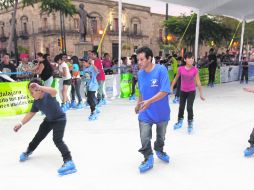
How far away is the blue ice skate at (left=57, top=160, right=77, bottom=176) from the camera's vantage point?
3.62 m

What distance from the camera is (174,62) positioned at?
10.5m

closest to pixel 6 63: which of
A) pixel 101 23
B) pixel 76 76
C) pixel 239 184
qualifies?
pixel 76 76

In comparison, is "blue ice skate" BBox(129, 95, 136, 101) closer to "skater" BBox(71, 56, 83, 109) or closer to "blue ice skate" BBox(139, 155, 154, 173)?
"skater" BBox(71, 56, 83, 109)

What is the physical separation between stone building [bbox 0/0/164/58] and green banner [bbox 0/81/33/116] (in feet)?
104

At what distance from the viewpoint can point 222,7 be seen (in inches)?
562

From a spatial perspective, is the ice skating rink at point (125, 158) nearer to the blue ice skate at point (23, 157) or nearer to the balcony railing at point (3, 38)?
the blue ice skate at point (23, 157)

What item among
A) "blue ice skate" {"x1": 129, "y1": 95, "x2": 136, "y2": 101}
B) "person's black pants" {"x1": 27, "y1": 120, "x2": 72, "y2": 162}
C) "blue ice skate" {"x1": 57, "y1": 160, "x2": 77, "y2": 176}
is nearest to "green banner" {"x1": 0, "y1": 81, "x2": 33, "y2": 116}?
"blue ice skate" {"x1": 129, "y1": 95, "x2": 136, "y2": 101}

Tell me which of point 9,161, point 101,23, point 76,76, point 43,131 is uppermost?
point 101,23

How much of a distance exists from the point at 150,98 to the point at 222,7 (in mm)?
12814

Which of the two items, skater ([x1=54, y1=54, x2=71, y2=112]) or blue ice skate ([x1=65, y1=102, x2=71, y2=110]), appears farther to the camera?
blue ice skate ([x1=65, y1=102, x2=71, y2=110])

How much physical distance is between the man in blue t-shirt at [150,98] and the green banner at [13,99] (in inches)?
185

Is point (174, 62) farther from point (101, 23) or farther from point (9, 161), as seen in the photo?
point (101, 23)

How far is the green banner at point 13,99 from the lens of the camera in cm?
693

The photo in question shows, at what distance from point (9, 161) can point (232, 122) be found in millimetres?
4853
